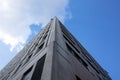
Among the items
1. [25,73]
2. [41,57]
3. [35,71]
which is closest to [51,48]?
[41,57]

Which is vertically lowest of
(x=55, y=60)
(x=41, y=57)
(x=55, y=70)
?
(x=55, y=70)

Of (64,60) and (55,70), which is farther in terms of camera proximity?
(64,60)

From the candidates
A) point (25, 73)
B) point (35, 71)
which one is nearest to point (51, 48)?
point (35, 71)

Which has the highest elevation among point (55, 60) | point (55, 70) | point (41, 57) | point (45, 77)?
point (41, 57)

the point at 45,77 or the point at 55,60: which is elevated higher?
the point at 55,60

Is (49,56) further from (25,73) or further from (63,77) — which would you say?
(25,73)

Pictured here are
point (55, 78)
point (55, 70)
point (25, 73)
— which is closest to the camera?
point (55, 78)

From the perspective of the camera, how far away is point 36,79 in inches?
425

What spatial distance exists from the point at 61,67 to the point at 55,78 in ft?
4.86

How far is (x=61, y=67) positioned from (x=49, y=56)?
103 centimetres

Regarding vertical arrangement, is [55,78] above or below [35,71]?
below

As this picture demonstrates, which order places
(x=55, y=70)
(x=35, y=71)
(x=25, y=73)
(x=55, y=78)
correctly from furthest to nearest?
(x=25, y=73), (x=35, y=71), (x=55, y=70), (x=55, y=78)

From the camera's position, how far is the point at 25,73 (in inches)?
516

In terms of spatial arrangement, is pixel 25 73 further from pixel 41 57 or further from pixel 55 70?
pixel 55 70
